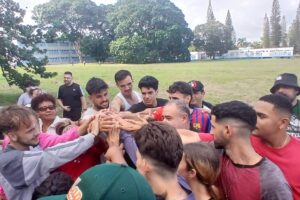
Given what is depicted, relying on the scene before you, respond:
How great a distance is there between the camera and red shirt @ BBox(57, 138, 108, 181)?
8.50 ft

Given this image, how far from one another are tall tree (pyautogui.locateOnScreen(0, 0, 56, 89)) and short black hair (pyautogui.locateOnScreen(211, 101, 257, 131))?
12.5 metres

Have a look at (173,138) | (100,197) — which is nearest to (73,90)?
(173,138)

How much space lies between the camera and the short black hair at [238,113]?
7.52ft

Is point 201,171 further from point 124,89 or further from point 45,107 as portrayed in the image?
point 124,89

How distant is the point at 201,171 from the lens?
85.2 inches

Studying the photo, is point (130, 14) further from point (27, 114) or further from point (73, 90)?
point (27, 114)

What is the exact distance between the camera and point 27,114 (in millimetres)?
2441

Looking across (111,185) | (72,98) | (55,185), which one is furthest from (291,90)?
(72,98)

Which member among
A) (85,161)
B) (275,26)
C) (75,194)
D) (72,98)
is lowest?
(72,98)

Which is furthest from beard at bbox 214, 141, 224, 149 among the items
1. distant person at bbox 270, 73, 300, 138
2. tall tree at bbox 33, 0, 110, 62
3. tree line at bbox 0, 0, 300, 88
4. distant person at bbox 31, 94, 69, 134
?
tall tree at bbox 33, 0, 110, 62

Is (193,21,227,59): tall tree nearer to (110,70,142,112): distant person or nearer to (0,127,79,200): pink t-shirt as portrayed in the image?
(110,70,142,112): distant person

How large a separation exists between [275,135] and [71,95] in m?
6.37

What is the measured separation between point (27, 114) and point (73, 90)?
5966 millimetres

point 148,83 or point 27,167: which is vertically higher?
point 148,83
